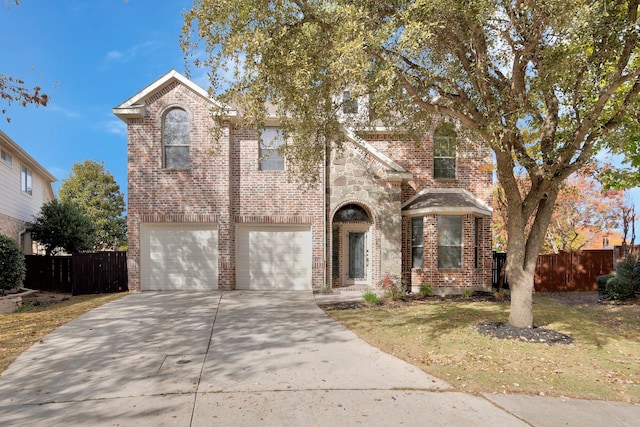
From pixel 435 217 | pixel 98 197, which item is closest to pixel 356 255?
pixel 435 217

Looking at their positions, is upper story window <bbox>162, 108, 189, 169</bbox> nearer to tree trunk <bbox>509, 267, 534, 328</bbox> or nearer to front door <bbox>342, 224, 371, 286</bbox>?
front door <bbox>342, 224, 371, 286</bbox>

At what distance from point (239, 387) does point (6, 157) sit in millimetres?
17239

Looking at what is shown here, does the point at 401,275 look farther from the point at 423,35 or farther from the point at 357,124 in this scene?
the point at 423,35

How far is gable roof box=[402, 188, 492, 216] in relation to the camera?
12922mm

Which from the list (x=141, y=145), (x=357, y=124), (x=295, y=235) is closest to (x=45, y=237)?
(x=141, y=145)

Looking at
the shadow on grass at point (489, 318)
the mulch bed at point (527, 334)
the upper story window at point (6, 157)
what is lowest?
the shadow on grass at point (489, 318)

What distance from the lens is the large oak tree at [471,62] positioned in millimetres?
6367

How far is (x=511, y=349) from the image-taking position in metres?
6.84

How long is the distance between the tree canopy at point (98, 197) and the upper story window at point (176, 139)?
1587 centimetres

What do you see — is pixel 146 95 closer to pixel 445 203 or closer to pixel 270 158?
pixel 270 158

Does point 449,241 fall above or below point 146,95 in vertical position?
below

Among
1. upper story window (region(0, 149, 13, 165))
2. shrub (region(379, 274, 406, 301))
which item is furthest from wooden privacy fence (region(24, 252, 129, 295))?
shrub (region(379, 274, 406, 301))

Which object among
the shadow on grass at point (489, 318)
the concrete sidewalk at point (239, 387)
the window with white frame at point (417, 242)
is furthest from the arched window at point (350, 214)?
the concrete sidewalk at point (239, 387)

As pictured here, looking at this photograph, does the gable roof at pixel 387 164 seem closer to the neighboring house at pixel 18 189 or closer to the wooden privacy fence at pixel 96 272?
the wooden privacy fence at pixel 96 272
